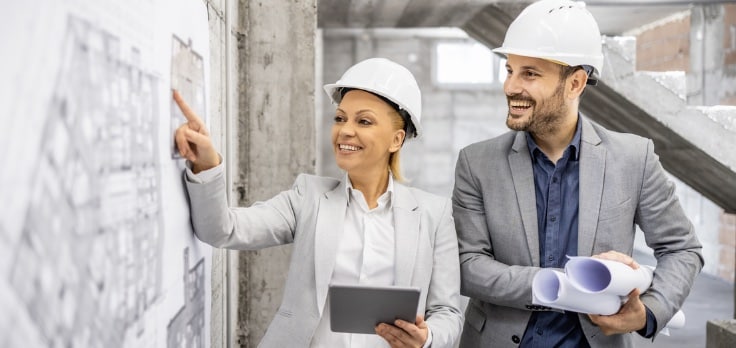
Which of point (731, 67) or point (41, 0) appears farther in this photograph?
point (731, 67)

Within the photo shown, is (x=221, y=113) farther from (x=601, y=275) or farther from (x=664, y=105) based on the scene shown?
(x=664, y=105)

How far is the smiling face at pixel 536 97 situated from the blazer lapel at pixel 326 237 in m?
0.61

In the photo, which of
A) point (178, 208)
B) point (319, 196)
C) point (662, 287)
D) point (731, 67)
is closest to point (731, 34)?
point (731, 67)

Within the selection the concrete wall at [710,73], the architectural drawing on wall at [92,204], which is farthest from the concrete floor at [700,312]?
the architectural drawing on wall at [92,204]

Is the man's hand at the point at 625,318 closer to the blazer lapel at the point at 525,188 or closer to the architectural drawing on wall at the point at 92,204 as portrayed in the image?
the blazer lapel at the point at 525,188

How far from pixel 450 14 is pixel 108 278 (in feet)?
12.0

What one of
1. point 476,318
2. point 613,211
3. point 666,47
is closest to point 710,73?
point 666,47

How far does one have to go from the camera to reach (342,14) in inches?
173

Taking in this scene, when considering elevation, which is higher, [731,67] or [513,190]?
[731,67]

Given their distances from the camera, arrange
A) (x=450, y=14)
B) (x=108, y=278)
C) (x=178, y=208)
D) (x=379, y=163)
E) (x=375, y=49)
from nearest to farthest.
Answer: (x=108, y=278), (x=178, y=208), (x=379, y=163), (x=450, y=14), (x=375, y=49)

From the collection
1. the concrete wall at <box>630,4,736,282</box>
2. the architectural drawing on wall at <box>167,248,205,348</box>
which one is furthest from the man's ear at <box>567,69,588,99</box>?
the concrete wall at <box>630,4,736,282</box>

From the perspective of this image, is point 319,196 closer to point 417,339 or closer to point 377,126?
point 377,126

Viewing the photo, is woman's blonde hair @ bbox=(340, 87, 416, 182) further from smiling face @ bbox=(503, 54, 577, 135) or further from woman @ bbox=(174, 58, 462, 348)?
smiling face @ bbox=(503, 54, 577, 135)

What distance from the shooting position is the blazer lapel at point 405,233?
186cm
